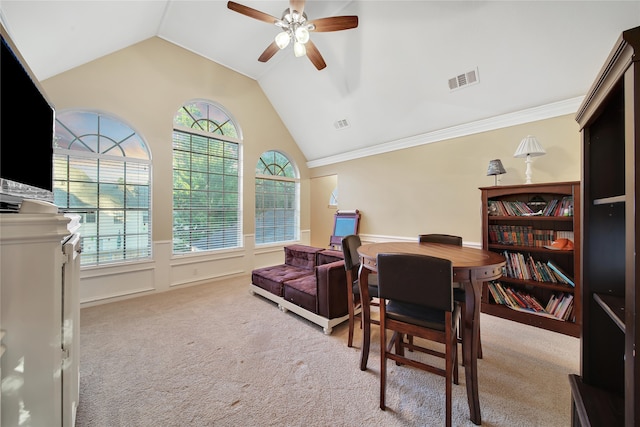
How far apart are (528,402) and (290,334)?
1.85 meters

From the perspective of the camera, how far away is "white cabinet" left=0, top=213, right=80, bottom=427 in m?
0.73

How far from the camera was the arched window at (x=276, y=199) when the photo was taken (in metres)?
5.04

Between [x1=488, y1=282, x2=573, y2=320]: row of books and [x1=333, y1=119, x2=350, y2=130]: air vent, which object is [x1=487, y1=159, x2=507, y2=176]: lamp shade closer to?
[x1=488, y1=282, x2=573, y2=320]: row of books

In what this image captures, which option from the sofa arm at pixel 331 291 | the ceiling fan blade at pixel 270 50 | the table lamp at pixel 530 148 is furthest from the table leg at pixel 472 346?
the ceiling fan blade at pixel 270 50

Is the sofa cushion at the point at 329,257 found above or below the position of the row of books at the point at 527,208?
below

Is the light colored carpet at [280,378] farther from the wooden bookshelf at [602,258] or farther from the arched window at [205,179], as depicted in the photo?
the arched window at [205,179]

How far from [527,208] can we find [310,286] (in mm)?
2598

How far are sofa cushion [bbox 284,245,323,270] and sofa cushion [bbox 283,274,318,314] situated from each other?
0.40 m

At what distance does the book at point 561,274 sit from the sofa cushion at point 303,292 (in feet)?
8.19

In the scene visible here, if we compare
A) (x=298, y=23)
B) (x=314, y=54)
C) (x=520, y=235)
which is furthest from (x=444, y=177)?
(x=298, y=23)

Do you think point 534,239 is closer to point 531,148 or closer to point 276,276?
point 531,148

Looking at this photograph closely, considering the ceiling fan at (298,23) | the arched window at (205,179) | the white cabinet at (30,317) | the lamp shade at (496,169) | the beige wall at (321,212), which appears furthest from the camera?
the beige wall at (321,212)

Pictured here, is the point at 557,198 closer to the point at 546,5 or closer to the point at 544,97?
the point at 544,97

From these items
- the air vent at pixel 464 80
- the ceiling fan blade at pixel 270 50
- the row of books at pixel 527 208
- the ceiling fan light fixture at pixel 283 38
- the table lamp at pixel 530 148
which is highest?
the ceiling fan blade at pixel 270 50
